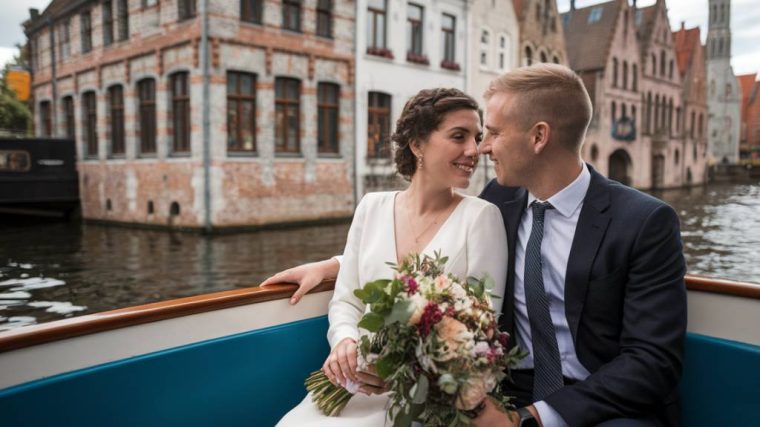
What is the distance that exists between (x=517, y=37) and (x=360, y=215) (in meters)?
22.8

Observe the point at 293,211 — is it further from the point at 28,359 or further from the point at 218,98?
the point at 28,359

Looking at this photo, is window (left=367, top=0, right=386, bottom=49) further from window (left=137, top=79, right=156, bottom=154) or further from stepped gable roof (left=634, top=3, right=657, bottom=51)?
stepped gable roof (left=634, top=3, right=657, bottom=51)

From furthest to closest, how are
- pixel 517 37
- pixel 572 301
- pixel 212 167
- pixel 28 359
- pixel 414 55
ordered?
pixel 517 37 → pixel 414 55 → pixel 212 167 → pixel 572 301 → pixel 28 359

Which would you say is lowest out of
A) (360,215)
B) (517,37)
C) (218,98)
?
(360,215)

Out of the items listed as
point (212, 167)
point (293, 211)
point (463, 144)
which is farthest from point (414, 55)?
point (463, 144)

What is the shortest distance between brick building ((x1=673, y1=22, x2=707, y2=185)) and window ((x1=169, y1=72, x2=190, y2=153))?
111 ft

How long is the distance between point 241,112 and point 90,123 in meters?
6.43

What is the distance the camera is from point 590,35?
31969 mm

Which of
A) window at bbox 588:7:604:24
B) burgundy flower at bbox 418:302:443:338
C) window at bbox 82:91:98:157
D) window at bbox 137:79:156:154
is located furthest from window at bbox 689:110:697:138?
burgundy flower at bbox 418:302:443:338

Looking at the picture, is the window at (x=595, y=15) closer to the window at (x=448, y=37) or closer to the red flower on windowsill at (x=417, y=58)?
the window at (x=448, y=37)

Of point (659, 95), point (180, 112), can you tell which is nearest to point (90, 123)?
point (180, 112)

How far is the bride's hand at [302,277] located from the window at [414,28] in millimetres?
16666

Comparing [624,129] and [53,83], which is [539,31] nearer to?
[624,129]

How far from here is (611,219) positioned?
78.7 inches
